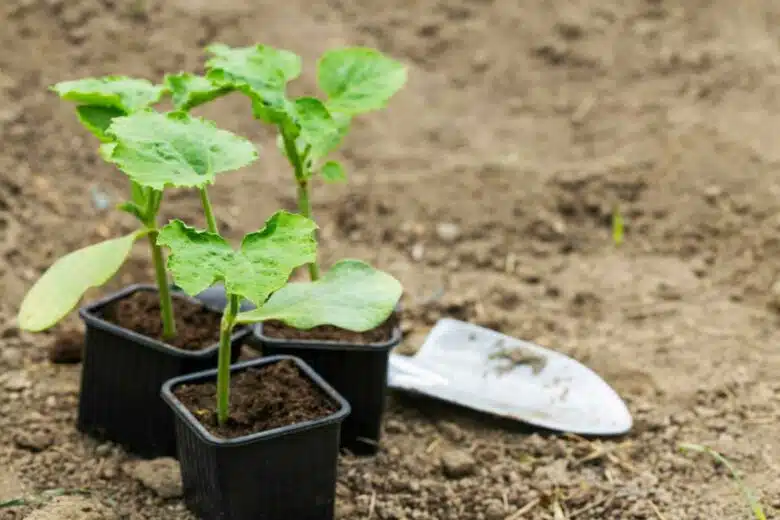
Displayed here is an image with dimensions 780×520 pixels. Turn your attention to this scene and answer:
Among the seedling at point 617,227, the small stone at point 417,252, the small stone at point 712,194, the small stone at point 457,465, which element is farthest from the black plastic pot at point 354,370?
the small stone at point 712,194

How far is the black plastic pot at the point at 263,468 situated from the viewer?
1872 mm

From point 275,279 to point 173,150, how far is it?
0.95 feet

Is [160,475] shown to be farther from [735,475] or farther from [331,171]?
[735,475]

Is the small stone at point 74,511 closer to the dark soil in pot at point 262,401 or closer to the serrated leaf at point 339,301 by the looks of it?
the dark soil in pot at point 262,401

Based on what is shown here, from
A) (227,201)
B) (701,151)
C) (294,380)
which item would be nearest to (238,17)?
(227,201)

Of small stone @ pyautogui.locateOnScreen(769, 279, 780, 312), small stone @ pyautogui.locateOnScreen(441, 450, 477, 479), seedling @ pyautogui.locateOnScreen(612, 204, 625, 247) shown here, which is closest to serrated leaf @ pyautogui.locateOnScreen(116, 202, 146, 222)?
small stone @ pyautogui.locateOnScreen(441, 450, 477, 479)

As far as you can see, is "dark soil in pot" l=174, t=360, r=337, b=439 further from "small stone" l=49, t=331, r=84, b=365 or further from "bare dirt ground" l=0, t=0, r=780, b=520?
"small stone" l=49, t=331, r=84, b=365

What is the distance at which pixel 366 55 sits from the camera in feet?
7.17

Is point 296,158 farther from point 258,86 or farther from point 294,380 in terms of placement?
point 294,380

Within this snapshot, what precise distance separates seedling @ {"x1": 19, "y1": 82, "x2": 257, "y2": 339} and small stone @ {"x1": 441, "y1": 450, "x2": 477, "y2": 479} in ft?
2.05

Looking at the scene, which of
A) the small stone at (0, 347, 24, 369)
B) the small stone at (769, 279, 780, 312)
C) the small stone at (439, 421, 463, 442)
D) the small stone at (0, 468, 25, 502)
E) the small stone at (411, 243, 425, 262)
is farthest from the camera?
the small stone at (411, 243, 425, 262)

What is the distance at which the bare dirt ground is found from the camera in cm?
225

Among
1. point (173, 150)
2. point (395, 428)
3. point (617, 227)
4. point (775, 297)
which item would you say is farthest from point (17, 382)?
point (775, 297)

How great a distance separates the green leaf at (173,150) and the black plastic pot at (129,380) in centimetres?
52
